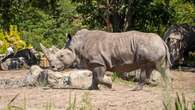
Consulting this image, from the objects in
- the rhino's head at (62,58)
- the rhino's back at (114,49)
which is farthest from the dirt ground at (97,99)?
the rhino's back at (114,49)

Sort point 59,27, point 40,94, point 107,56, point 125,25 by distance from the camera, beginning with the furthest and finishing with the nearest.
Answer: point 59,27 → point 125,25 → point 107,56 → point 40,94

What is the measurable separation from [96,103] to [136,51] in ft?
8.06

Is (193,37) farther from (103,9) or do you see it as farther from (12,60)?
(12,60)

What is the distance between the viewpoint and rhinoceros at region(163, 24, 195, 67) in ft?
65.5

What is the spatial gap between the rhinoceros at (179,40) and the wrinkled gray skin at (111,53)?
374 inches

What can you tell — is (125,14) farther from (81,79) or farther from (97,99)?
(97,99)

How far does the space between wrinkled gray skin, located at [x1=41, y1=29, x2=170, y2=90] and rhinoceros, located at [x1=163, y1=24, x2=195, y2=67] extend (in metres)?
9.51

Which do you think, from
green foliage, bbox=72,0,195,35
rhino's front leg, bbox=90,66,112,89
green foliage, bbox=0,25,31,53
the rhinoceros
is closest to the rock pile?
rhino's front leg, bbox=90,66,112,89

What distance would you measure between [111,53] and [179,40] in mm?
10332

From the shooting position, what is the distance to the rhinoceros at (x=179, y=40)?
1995cm

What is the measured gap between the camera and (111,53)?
10.2m

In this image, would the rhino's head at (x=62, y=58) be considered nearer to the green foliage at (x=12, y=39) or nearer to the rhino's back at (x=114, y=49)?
the rhino's back at (x=114, y=49)

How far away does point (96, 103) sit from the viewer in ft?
26.2

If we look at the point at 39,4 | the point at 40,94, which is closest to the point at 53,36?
the point at 39,4
